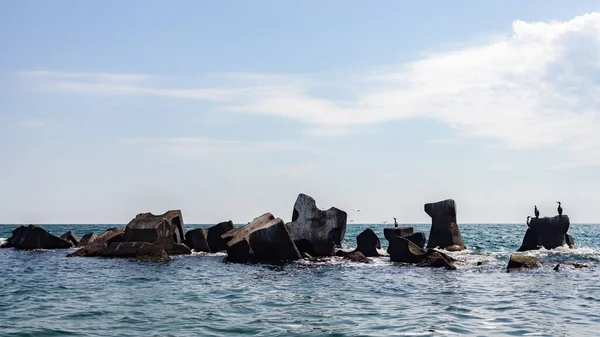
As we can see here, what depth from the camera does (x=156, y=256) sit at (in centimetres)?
4003

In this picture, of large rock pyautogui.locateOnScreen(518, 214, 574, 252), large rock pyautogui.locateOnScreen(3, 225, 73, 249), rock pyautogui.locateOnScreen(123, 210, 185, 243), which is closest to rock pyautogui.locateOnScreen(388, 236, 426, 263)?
large rock pyautogui.locateOnScreen(518, 214, 574, 252)

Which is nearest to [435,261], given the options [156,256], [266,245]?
[266,245]

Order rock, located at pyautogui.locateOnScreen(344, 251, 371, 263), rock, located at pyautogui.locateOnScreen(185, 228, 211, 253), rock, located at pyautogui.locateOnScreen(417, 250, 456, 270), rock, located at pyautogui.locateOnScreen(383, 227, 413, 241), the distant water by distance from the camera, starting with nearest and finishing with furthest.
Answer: the distant water, rock, located at pyautogui.locateOnScreen(417, 250, 456, 270), rock, located at pyautogui.locateOnScreen(344, 251, 371, 263), rock, located at pyautogui.locateOnScreen(383, 227, 413, 241), rock, located at pyautogui.locateOnScreen(185, 228, 211, 253)

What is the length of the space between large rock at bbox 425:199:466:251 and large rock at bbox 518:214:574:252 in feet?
16.7

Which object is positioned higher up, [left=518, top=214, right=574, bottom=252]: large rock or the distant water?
[left=518, top=214, right=574, bottom=252]: large rock

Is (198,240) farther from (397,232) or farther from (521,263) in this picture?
(521,263)

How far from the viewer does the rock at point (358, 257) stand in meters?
38.0

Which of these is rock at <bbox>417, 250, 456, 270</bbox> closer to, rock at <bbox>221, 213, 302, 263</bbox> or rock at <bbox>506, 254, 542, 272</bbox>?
rock at <bbox>506, 254, 542, 272</bbox>

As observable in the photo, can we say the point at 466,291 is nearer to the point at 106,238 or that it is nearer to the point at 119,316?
the point at 119,316

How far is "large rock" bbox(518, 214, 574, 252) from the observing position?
145 ft

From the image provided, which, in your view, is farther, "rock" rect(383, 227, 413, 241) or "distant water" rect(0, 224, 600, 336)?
"rock" rect(383, 227, 413, 241)

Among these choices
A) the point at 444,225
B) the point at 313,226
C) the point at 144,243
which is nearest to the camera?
the point at 313,226

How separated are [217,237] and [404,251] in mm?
16416

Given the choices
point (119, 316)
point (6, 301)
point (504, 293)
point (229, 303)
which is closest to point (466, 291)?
point (504, 293)
